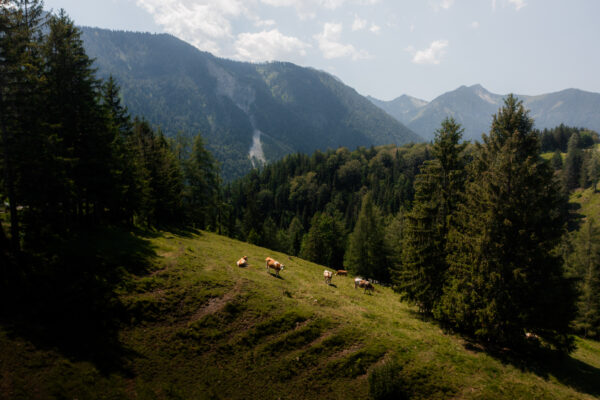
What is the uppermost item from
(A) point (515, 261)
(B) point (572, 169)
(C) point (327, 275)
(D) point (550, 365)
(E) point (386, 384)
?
(B) point (572, 169)

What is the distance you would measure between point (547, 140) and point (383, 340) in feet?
768

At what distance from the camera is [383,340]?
20.0 meters

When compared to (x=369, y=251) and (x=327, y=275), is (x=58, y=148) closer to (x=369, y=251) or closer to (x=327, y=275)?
(x=327, y=275)

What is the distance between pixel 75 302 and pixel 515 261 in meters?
29.7

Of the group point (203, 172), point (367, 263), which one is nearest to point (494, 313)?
point (367, 263)

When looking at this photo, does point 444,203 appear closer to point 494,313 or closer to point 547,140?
point 494,313

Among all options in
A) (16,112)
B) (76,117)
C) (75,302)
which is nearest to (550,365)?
(75,302)

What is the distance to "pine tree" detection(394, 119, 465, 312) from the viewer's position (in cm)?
2502

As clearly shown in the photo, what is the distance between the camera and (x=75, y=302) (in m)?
18.8

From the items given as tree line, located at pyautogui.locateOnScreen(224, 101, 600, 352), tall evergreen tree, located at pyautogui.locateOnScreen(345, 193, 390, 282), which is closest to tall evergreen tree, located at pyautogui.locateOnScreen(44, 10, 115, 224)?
tree line, located at pyautogui.locateOnScreen(224, 101, 600, 352)

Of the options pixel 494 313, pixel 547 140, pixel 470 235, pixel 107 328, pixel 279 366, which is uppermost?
pixel 547 140

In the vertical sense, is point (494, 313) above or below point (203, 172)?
below

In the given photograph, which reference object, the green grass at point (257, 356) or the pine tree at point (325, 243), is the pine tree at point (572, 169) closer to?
the pine tree at point (325, 243)

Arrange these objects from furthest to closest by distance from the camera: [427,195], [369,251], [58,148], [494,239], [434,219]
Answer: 1. [369,251]
2. [427,195]
3. [434,219]
4. [58,148]
5. [494,239]
